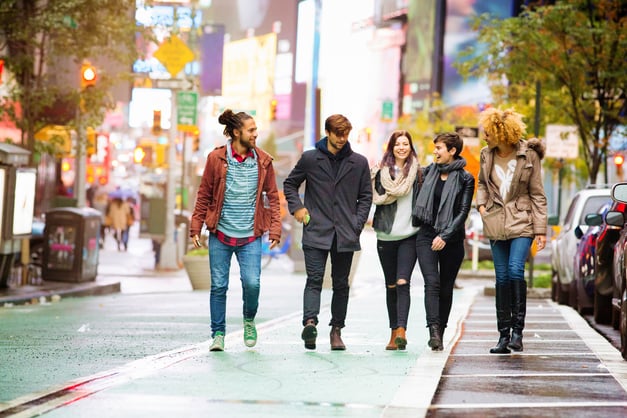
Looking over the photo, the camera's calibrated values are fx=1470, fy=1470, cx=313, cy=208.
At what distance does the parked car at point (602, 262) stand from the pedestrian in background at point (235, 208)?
457cm

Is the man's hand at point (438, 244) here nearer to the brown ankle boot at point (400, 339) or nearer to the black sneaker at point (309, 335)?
the brown ankle boot at point (400, 339)

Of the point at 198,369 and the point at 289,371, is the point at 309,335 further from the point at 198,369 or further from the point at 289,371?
the point at 198,369

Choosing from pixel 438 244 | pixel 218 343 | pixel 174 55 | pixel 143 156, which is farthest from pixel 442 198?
pixel 143 156

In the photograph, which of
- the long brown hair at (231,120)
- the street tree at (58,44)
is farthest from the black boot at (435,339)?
the street tree at (58,44)

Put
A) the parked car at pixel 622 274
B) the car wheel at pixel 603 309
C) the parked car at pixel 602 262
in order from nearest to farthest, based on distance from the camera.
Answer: the parked car at pixel 622 274
the parked car at pixel 602 262
the car wheel at pixel 603 309

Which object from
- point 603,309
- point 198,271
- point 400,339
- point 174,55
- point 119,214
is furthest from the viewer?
point 119,214

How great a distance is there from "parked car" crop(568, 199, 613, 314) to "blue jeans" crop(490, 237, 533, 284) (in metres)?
4.72

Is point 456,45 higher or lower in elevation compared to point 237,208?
higher

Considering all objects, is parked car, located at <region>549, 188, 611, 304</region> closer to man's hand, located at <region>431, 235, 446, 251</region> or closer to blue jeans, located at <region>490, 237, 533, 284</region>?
blue jeans, located at <region>490, 237, 533, 284</region>

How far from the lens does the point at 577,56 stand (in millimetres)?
29266

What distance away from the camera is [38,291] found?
22625 millimetres

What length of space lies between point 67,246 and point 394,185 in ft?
48.5

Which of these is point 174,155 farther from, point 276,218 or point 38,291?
point 276,218

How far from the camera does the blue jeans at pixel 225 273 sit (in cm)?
1172
